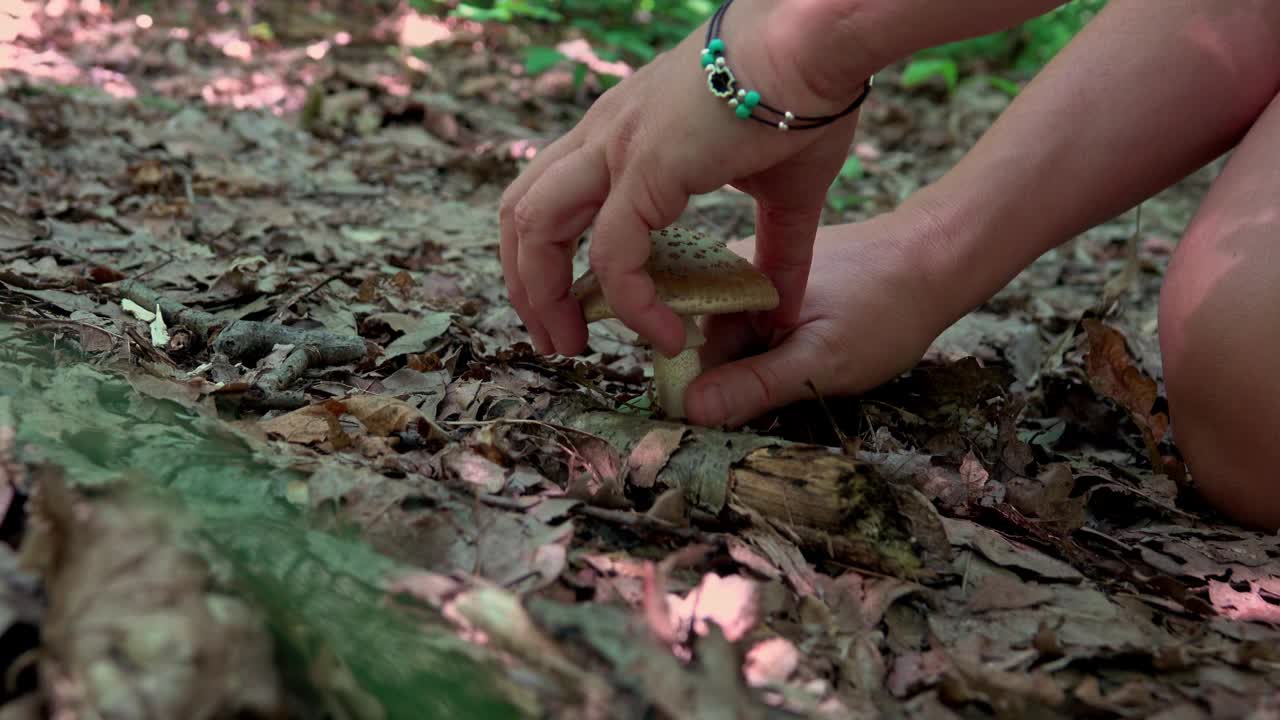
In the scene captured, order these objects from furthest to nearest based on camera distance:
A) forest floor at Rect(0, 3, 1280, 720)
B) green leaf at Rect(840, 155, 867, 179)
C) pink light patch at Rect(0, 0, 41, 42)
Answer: pink light patch at Rect(0, 0, 41, 42) < green leaf at Rect(840, 155, 867, 179) < forest floor at Rect(0, 3, 1280, 720)

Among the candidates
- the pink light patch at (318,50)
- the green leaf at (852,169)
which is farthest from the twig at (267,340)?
the pink light patch at (318,50)

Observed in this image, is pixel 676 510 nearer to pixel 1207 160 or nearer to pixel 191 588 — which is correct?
pixel 191 588

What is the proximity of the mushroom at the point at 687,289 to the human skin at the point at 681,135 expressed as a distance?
0.22 feet

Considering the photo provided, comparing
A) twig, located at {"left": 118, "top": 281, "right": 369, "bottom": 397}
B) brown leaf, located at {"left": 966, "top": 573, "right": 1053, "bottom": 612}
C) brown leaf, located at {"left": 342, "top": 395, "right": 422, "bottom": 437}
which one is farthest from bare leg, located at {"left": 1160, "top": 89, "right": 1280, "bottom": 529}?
twig, located at {"left": 118, "top": 281, "right": 369, "bottom": 397}

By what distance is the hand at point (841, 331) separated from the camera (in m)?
2.36

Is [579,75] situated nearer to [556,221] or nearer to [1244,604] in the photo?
[556,221]

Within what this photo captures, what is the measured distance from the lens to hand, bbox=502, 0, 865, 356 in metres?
1.85

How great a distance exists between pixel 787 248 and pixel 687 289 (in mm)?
367

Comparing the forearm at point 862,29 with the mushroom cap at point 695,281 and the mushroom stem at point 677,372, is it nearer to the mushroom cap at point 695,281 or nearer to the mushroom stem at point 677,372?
the mushroom cap at point 695,281

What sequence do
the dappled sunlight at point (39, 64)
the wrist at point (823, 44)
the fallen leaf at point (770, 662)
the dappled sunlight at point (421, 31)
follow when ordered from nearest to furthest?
1. the fallen leaf at point (770, 662)
2. the wrist at point (823, 44)
3. the dappled sunlight at point (39, 64)
4. the dappled sunlight at point (421, 31)

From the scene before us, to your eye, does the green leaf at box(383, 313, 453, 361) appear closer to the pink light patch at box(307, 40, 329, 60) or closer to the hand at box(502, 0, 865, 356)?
the hand at box(502, 0, 865, 356)

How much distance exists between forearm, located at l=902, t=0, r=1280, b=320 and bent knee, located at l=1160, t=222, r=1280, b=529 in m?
0.31

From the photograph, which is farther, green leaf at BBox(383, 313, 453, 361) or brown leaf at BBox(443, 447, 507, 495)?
green leaf at BBox(383, 313, 453, 361)

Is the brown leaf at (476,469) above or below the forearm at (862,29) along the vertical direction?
below
